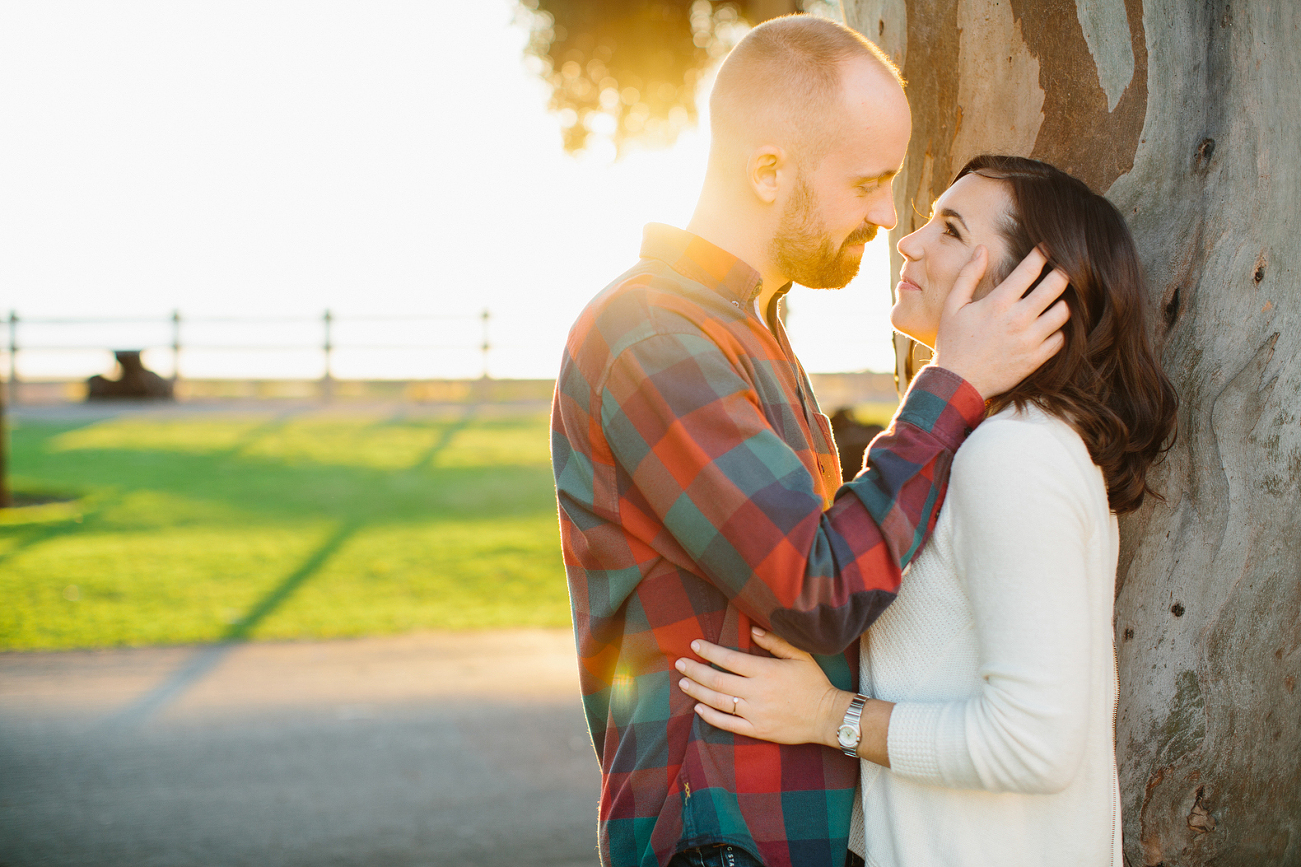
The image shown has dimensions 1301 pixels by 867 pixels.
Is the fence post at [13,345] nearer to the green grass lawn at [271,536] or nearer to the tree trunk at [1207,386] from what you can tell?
the green grass lawn at [271,536]

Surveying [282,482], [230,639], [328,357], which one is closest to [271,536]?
[282,482]

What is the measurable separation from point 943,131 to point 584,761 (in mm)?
3402

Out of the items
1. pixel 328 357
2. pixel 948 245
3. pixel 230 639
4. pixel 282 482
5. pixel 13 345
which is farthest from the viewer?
pixel 13 345

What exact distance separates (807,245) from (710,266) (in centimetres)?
23

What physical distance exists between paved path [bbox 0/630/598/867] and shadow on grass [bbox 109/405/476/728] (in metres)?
0.02

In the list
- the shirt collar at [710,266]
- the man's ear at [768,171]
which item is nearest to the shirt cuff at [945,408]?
the shirt collar at [710,266]

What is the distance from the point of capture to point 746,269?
1.90m

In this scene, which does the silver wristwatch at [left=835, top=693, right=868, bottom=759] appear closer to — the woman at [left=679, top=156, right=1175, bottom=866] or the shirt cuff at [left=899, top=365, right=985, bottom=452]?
the woman at [left=679, top=156, right=1175, bottom=866]

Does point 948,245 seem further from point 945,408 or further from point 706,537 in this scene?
point 706,537

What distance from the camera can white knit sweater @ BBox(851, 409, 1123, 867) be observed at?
147 centimetres

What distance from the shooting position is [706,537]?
5.06ft

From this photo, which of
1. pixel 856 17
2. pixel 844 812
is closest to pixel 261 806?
pixel 844 812

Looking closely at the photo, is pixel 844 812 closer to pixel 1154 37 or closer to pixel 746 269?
pixel 746 269

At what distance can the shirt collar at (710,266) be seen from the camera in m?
1.89
